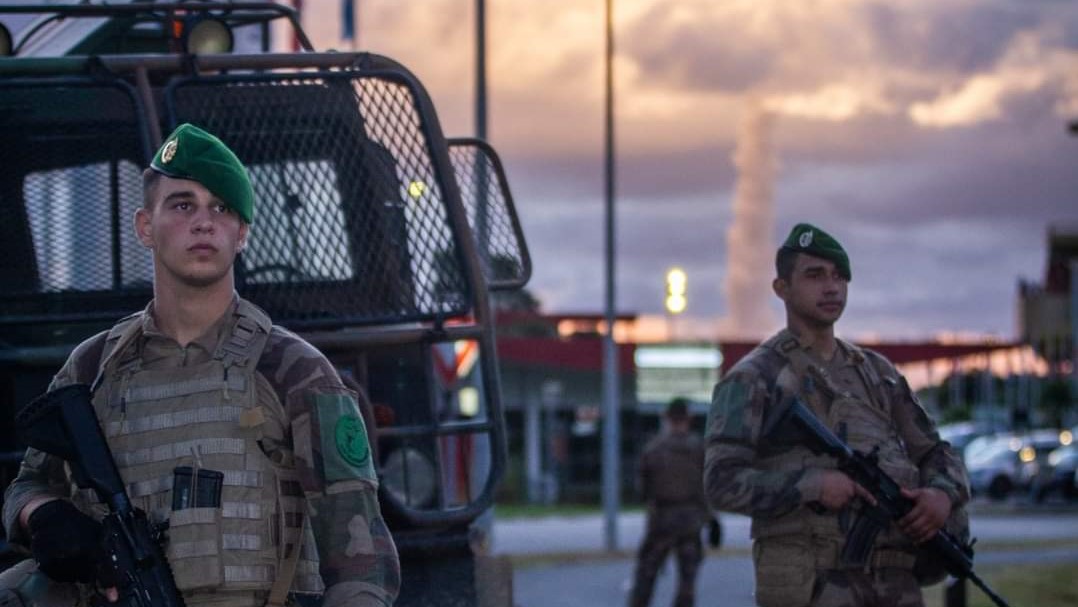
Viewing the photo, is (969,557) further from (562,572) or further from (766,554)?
(562,572)

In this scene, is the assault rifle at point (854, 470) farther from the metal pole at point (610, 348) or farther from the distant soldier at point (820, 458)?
the metal pole at point (610, 348)

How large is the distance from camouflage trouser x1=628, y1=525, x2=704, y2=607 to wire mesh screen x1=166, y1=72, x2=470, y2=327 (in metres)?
8.02

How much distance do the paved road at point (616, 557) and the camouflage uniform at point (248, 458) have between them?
6.12 m

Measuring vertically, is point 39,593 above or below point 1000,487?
above

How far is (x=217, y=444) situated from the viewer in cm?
381

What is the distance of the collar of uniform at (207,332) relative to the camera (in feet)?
12.8

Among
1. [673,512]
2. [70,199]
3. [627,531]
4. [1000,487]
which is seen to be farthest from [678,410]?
[1000,487]

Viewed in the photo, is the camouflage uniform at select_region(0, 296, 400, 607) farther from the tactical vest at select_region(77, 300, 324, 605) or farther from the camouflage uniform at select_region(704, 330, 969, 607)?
the camouflage uniform at select_region(704, 330, 969, 607)

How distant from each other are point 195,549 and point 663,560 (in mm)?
10583

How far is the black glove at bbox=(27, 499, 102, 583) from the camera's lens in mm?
3686

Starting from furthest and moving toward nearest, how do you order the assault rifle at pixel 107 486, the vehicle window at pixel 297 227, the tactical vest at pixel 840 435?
the tactical vest at pixel 840 435, the vehicle window at pixel 297 227, the assault rifle at pixel 107 486

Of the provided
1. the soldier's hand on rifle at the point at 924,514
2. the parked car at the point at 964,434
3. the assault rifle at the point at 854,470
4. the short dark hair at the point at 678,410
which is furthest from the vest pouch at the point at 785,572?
the parked car at the point at 964,434

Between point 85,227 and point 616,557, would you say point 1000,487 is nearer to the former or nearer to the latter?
point 616,557

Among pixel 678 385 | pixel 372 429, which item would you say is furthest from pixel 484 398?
pixel 678 385
